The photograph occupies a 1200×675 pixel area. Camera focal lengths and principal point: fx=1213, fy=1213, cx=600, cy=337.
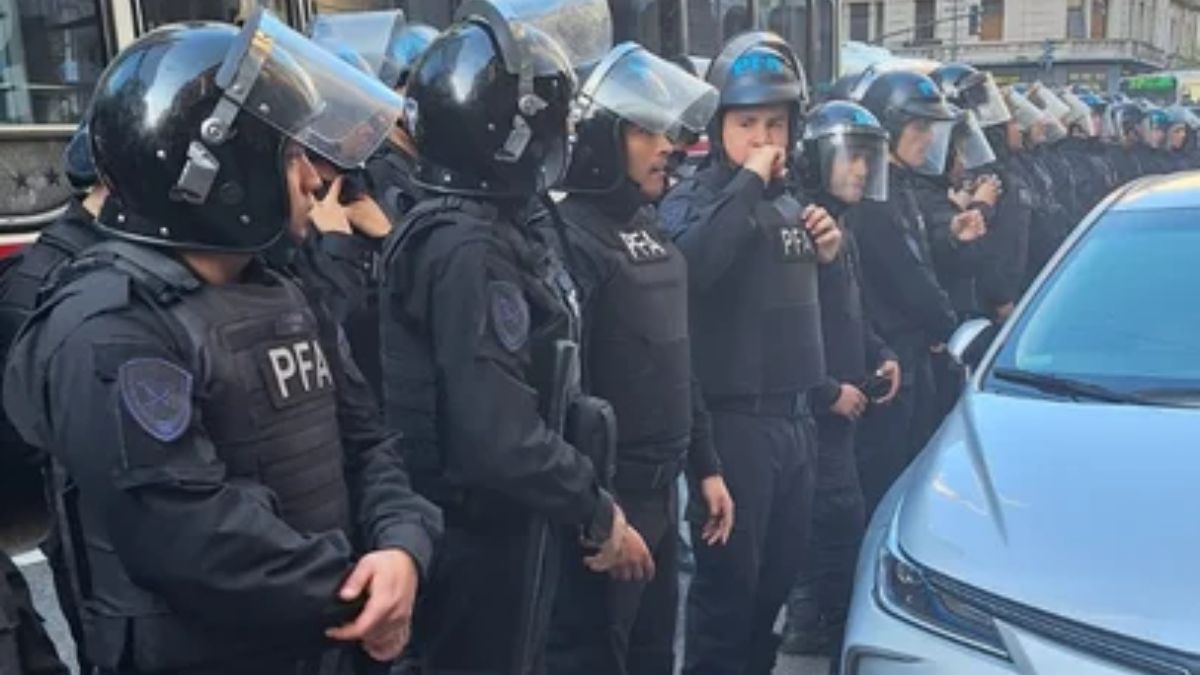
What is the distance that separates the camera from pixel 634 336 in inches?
111

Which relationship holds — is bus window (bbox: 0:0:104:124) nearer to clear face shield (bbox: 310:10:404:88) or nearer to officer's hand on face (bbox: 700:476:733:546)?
clear face shield (bbox: 310:10:404:88)

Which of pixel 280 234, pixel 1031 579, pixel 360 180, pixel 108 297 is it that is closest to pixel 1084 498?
pixel 1031 579

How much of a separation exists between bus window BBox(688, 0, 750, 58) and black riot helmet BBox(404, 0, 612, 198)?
14.3ft

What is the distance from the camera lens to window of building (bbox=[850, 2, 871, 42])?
170 ft

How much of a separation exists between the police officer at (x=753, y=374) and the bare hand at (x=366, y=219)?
82 cm

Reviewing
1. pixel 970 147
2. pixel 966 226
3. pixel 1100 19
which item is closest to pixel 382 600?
pixel 966 226

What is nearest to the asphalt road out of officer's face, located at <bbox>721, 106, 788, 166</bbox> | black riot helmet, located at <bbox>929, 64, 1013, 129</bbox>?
officer's face, located at <bbox>721, 106, 788, 166</bbox>

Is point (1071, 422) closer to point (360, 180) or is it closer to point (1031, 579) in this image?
point (1031, 579)

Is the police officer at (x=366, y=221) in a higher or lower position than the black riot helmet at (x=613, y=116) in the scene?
lower

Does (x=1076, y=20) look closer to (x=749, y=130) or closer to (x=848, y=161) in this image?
(x=848, y=161)

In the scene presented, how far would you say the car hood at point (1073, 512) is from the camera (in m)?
2.04

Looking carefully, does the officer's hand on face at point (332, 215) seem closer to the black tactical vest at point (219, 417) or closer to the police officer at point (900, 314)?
the black tactical vest at point (219, 417)

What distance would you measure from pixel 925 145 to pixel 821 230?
185 centimetres

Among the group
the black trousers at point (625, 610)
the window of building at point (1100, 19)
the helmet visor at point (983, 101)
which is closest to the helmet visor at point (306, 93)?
the black trousers at point (625, 610)
